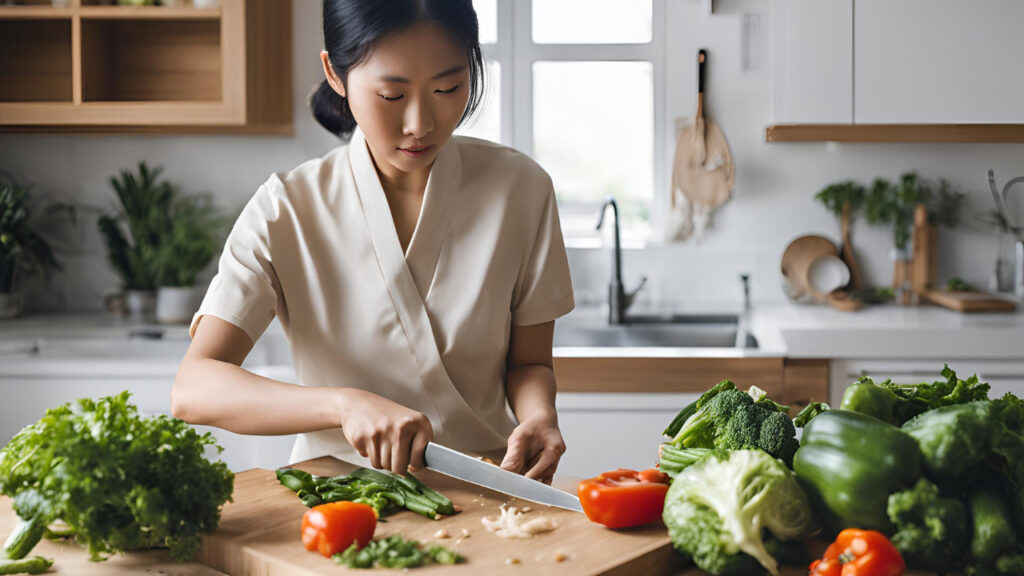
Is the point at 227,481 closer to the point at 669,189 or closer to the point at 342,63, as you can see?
the point at 342,63

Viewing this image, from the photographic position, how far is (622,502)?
1.07m

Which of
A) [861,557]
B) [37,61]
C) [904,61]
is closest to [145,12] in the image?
[37,61]

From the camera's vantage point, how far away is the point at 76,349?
2617 millimetres

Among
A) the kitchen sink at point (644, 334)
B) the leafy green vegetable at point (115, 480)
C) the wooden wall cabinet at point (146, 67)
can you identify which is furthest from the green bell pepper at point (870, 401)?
the wooden wall cabinet at point (146, 67)

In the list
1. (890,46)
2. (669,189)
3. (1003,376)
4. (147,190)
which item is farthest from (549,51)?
(1003,376)

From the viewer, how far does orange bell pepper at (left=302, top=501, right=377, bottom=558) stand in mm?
995

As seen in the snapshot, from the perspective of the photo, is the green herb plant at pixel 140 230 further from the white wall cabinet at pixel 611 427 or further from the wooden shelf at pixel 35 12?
the white wall cabinet at pixel 611 427

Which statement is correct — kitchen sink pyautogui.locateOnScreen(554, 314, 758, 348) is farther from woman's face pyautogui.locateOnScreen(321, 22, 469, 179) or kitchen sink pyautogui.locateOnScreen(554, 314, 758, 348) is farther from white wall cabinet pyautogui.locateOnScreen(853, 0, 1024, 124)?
woman's face pyautogui.locateOnScreen(321, 22, 469, 179)

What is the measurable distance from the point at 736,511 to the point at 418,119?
65 centimetres

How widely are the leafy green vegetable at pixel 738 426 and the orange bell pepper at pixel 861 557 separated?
15 cm

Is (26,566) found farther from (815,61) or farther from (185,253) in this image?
(815,61)

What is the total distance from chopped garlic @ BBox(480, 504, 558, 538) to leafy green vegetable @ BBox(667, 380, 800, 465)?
19cm

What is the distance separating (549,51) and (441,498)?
227cm

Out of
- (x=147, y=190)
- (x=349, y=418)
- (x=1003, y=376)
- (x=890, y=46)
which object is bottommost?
(x=1003, y=376)
